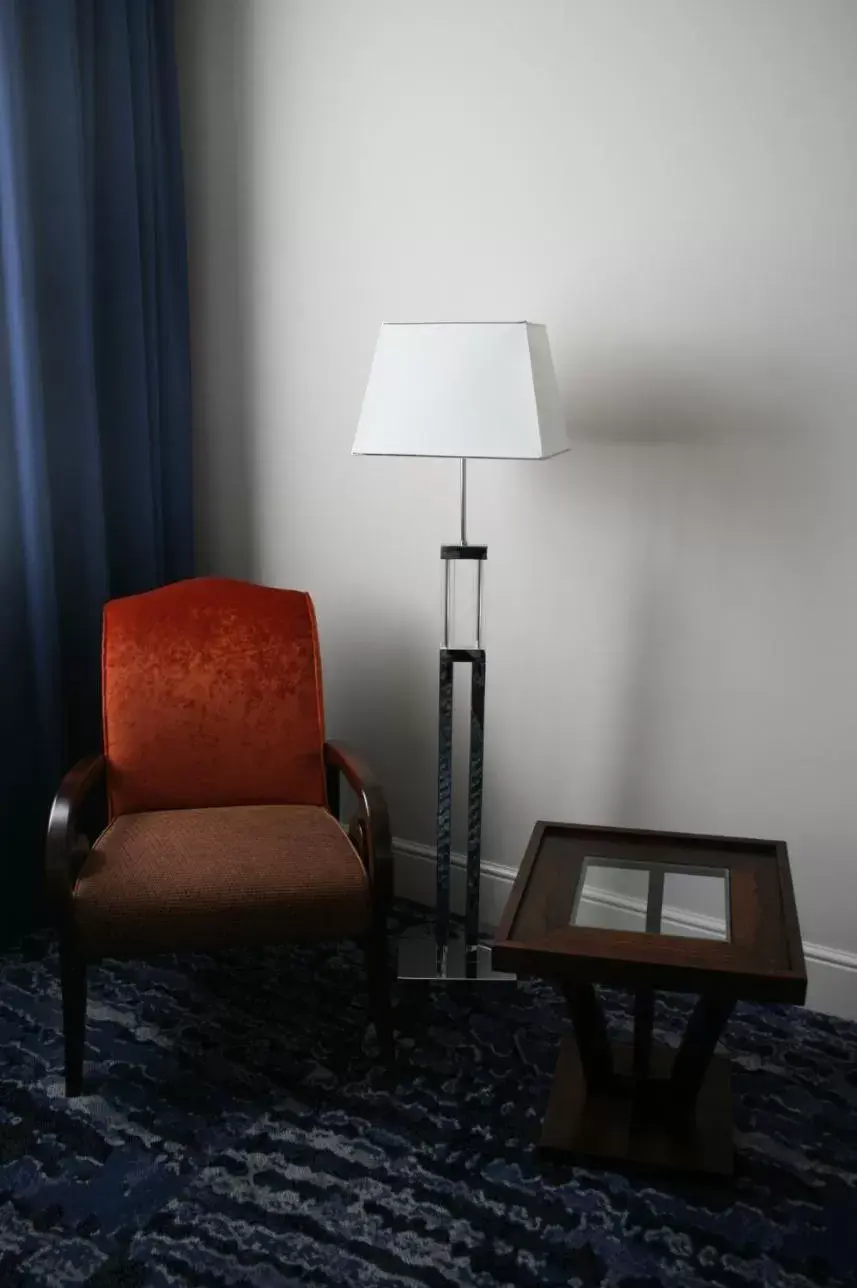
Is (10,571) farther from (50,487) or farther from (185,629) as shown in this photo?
(185,629)

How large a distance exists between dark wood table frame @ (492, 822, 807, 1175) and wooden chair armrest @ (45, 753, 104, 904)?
0.83 metres

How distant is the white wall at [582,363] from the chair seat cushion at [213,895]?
2.56ft

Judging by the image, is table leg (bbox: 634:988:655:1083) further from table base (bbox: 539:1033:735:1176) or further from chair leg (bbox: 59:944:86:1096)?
chair leg (bbox: 59:944:86:1096)

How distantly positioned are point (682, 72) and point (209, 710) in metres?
1.69

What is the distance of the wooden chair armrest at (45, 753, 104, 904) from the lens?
2.11 metres

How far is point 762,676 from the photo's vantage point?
2.47 m

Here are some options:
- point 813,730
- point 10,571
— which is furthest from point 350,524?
point 813,730

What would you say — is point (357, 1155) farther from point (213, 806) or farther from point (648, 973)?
point (213, 806)

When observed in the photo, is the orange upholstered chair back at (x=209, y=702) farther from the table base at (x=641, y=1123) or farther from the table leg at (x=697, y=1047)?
the table leg at (x=697, y=1047)

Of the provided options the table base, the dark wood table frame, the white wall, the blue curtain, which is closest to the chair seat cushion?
the dark wood table frame

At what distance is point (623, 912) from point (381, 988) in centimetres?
54

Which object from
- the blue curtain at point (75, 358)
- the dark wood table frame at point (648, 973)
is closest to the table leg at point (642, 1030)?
the dark wood table frame at point (648, 973)

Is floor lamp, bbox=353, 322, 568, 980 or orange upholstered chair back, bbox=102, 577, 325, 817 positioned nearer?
floor lamp, bbox=353, 322, 568, 980

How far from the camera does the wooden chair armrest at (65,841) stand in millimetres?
2113
